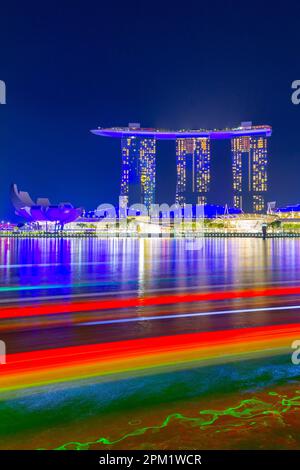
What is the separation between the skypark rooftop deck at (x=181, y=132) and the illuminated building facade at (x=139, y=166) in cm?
231

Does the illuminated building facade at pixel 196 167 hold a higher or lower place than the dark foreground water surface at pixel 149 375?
higher

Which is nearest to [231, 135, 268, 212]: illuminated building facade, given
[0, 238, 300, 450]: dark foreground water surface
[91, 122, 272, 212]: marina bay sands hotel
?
[91, 122, 272, 212]: marina bay sands hotel

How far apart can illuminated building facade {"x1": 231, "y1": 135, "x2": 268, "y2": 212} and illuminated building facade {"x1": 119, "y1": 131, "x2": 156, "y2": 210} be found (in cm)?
2318

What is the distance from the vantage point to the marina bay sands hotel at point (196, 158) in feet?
399

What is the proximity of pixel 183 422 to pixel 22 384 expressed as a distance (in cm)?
143

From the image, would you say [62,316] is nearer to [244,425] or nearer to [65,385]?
[65,385]

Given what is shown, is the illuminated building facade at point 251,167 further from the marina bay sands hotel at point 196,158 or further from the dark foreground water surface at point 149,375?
the dark foreground water surface at point 149,375

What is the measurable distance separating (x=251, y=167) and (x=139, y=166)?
1215 inches

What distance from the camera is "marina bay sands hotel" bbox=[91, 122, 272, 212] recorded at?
12162cm

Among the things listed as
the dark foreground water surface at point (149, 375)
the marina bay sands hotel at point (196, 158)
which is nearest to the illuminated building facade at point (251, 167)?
the marina bay sands hotel at point (196, 158)

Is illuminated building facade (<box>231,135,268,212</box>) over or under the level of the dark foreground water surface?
over

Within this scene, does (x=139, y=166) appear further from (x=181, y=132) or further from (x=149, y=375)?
(x=149, y=375)

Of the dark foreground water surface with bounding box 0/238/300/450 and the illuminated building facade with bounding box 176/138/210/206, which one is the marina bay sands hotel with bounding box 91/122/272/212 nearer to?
the illuminated building facade with bounding box 176/138/210/206

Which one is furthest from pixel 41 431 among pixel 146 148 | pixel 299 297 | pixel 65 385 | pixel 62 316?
pixel 146 148
